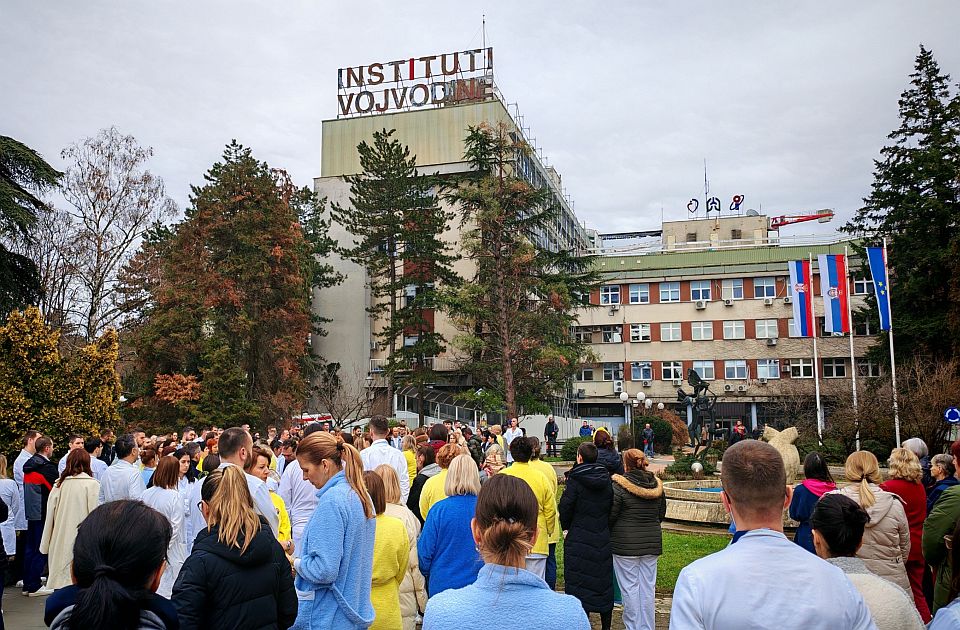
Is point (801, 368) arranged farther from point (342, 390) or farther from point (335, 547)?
point (335, 547)

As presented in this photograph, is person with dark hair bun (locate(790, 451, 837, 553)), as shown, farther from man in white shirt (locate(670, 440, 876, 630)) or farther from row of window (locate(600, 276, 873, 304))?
row of window (locate(600, 276, 873, 304))

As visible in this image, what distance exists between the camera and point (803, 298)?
109ft

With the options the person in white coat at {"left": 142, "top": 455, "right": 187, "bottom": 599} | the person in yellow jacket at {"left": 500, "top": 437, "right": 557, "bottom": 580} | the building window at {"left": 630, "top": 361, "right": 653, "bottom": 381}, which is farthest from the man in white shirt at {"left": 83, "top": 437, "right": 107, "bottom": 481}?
the building window at {"left": 630, "top": 361, "right": 653, "bottom": 381}

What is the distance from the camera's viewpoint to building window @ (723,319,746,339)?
54188 millimetres

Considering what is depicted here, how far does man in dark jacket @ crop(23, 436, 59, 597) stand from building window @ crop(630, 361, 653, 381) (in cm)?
4886

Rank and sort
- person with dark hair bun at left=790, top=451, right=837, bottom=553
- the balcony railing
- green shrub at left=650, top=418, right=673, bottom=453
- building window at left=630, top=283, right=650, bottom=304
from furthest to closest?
building window at left=630, top=283, right=650, bottom=304 < the balcony railing < green shrub at left=650, top=418, right=673, bottom=453 < person with dark hair bun at left=790, top=451, right=837, bottom=553

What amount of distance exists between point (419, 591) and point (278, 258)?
1322 inches

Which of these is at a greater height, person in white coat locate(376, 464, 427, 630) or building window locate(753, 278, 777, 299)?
building window locate(753, 278, 777, 299)

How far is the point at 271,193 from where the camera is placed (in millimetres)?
39312

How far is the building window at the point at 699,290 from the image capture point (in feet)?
182

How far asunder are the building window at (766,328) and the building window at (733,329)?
115 centimetres

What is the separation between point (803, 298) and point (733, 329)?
2168cm

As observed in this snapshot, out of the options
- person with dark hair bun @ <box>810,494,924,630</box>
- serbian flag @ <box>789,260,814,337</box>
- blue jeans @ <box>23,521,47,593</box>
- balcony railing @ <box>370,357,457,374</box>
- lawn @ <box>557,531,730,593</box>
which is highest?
serbian flag @ <box>789,260,814,337</box>

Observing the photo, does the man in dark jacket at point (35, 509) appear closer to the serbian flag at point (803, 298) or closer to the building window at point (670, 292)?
the serbian flag at point (803, 298)
